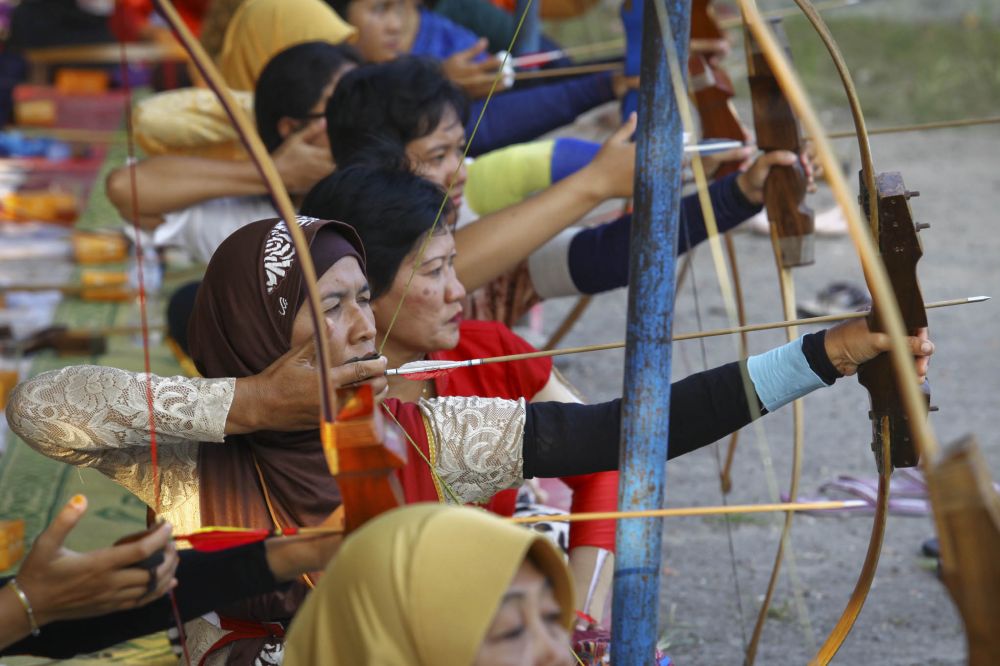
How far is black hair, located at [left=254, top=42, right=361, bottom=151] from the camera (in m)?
3.03

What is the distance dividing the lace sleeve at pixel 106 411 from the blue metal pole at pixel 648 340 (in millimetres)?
497

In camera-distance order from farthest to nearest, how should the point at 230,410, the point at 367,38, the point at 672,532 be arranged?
the point at 367,38 < the point at 672,532 < the point at 230,410

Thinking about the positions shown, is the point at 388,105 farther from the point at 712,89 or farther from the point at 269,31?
the point at 269,31

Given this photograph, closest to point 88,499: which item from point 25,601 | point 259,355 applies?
point 259,355

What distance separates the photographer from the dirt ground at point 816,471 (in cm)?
261

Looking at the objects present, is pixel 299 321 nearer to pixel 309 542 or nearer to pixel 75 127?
pixel 309 542

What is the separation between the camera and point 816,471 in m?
3.46

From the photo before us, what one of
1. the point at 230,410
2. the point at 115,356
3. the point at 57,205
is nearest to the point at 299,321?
the point at 230,410

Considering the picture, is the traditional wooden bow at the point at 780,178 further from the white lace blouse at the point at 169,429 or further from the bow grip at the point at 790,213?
the white lace blouse at the point at 169,429

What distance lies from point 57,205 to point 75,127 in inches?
61.3

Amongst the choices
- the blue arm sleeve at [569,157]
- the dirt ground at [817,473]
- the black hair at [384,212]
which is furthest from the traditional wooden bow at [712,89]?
the black hair at [384,212]

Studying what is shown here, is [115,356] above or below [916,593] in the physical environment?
above

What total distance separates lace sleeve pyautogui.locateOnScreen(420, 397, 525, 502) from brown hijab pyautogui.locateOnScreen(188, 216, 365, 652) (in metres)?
0.15

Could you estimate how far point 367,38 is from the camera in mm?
3877
